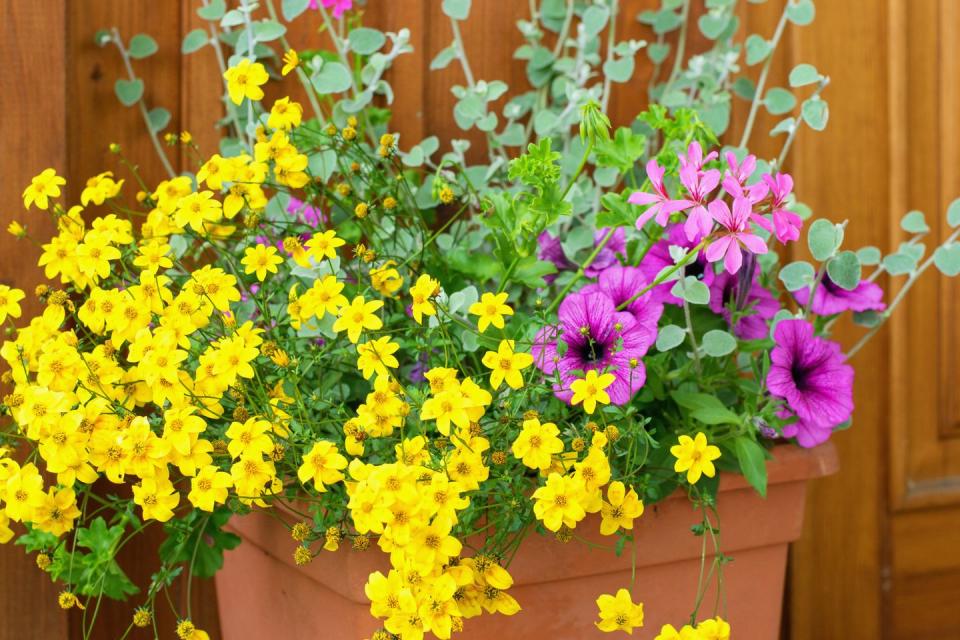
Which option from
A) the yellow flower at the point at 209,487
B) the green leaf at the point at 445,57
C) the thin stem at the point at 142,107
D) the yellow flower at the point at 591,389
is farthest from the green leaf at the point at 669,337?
the thin stem at the point at 142,107

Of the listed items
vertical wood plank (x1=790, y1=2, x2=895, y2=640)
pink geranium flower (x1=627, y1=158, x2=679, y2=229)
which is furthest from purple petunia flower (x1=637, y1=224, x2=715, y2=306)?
vertical wood plank (x1=790, y1=2, x2=895, y2=640)

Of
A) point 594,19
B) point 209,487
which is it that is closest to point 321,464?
point 209,487

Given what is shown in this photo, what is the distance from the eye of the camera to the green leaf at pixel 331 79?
81cm

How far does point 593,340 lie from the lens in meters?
0.69

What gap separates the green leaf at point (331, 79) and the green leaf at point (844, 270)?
1.43ft

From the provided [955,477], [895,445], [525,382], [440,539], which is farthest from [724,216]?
[955,477]

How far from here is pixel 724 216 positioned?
0.62 meters

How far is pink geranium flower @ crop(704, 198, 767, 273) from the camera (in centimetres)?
61

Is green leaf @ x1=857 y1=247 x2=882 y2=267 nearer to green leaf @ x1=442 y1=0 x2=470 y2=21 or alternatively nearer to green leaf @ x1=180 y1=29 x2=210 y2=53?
green leaf @ x1=442 y1=0 x2=470 y2=21

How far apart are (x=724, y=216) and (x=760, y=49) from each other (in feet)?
1.50

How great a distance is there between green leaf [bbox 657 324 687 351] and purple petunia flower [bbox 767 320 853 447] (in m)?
0.10

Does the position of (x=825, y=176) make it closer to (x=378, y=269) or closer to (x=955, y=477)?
(x=955, y=477)

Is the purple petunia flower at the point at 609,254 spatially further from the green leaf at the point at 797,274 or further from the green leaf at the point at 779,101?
the green leaf at the point at 779,101

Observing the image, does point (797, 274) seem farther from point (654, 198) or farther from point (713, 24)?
point (713, 24)
